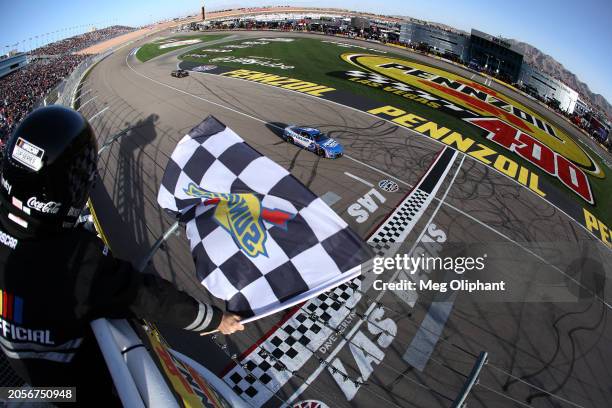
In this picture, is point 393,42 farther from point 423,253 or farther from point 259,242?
point 259,242

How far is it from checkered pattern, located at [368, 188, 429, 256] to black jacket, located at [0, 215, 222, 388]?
8.50 meters

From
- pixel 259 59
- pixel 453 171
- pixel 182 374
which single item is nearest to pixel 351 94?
pixel 453 171

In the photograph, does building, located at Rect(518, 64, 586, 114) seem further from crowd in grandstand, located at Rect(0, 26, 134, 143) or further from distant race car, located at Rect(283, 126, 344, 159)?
crowd in grandstand, located at Rect(0, 26, 134, 143)

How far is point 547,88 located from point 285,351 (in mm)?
36970

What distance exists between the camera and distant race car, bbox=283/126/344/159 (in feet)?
45.8

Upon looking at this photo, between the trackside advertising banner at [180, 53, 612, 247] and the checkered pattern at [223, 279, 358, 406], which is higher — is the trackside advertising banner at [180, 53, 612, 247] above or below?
above

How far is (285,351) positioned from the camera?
6770 mm

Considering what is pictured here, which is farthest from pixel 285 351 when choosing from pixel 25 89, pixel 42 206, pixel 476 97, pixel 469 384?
pixel 25 89

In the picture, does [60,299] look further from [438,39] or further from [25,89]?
[438,39]

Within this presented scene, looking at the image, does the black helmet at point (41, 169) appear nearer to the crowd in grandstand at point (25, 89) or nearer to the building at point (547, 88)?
the crowd in grandstand at point (25, 89)

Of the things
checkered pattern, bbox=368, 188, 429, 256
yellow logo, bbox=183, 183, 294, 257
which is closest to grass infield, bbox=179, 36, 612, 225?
checkered pattern, bbox=368, 188, 429, 256

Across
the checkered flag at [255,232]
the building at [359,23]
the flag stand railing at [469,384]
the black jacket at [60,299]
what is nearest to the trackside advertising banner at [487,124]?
the flag stand railing at [469,384]

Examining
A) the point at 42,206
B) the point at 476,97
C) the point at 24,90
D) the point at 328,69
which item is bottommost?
the point at 24,90

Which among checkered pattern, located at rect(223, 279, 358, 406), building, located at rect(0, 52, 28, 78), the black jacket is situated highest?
building, located at rect(0, 52, 28, 78)
